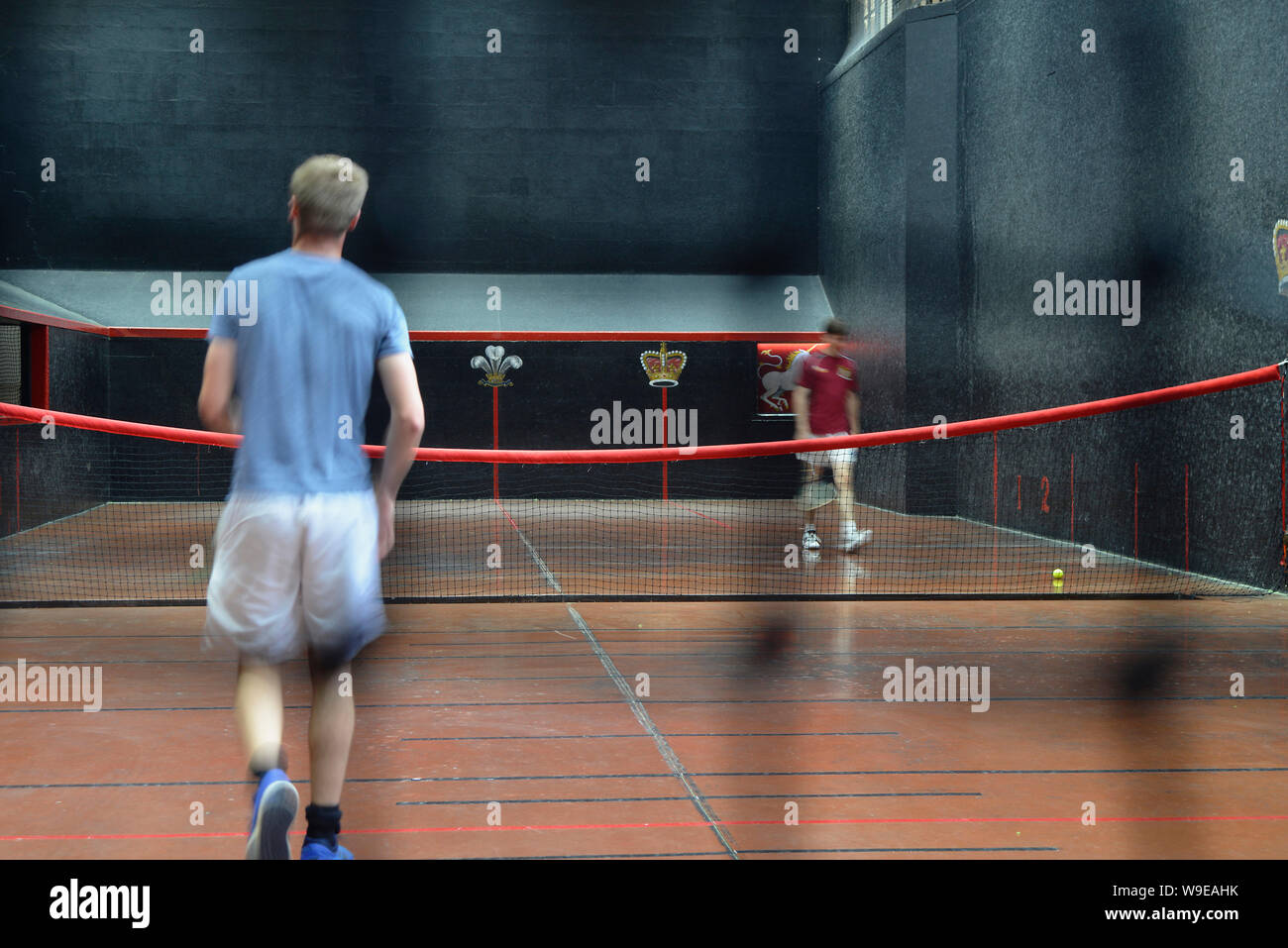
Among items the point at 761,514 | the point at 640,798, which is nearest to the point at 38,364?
the point at 761,514

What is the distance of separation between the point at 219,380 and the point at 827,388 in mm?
8092

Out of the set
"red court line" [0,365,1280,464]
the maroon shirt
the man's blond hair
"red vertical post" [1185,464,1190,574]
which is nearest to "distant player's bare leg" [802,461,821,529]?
the maroon shirt

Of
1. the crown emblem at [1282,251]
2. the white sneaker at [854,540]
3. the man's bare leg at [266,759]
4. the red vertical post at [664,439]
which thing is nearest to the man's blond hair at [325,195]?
the man's bare leg at [266,759]

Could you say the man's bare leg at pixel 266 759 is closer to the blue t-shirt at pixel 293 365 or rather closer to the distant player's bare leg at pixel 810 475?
the blue t-shirt at pixel 293 365

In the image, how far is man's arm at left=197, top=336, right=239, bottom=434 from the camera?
2854mm

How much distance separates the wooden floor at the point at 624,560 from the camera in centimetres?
881

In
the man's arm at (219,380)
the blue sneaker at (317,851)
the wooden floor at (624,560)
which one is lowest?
the wooden floor at (624,560)

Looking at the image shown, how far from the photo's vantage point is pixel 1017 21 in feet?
42.3

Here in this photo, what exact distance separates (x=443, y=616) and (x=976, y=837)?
453 centimetres

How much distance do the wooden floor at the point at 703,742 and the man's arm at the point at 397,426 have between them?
52 cm

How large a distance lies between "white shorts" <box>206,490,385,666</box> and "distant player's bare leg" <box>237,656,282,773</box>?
49 millimetres

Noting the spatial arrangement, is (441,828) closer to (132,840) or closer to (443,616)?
(132,840)

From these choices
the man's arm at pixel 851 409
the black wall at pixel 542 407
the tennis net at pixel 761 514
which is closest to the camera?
the tennis net at pixel 761 514

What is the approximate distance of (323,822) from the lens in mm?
3045
